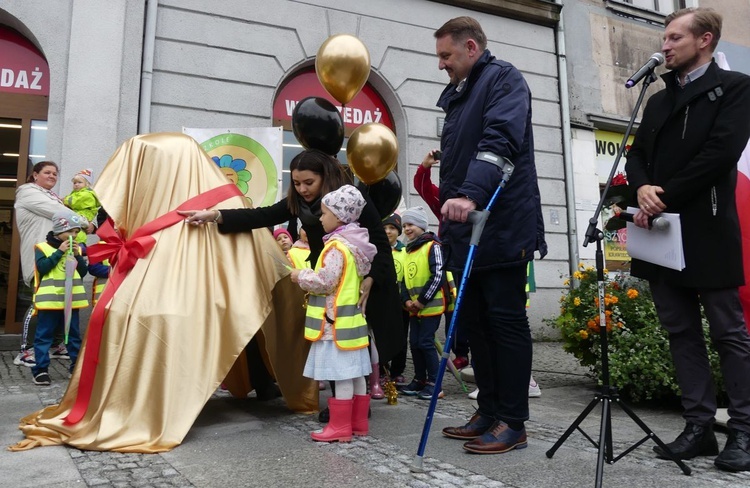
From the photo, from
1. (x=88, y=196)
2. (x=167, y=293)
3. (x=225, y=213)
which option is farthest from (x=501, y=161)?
(x=88, y=196)

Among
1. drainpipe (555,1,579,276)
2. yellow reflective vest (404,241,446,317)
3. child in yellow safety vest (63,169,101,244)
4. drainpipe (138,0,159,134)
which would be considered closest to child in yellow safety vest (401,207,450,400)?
yellow reflective vest (404,241,446,317)

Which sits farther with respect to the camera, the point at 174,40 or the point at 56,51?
the point at 174,40

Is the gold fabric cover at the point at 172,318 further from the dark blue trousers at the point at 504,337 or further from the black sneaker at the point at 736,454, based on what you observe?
the black sneaker at the point at 736,454

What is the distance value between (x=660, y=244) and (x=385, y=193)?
2.22 meters

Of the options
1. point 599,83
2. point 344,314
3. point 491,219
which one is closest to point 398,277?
point 344,314

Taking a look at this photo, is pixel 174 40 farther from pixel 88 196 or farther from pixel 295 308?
pixel 295 308

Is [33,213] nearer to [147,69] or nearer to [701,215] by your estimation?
[147,69]

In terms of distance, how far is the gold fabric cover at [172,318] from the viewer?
291 centimetres

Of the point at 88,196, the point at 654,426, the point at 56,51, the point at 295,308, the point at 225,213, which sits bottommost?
the point at 654,426

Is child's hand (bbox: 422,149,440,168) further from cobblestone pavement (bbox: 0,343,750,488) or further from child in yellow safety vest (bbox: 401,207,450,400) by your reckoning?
cobblestone pavement (bbox: 0,343,750,488)

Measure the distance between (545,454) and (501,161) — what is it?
4.36ft

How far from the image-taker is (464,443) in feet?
9.50

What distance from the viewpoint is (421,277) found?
498 cm

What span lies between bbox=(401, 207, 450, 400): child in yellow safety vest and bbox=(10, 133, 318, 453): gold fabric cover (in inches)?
50.5
